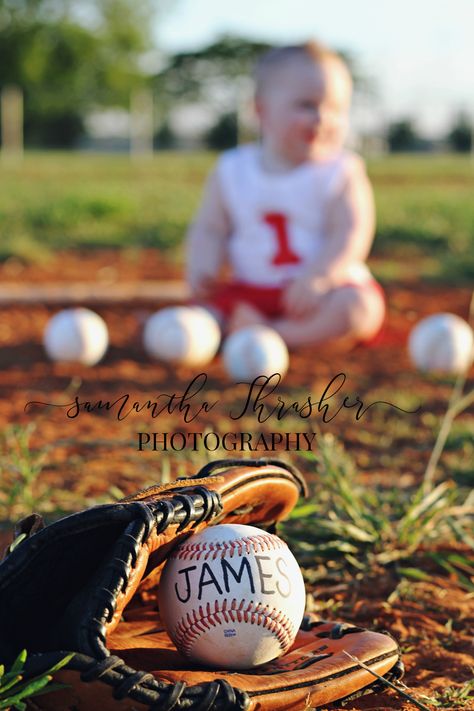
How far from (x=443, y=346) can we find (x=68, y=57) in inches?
1977

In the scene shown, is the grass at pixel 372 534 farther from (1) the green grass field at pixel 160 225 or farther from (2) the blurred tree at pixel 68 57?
(2) the blurred tree at pixel 68 57

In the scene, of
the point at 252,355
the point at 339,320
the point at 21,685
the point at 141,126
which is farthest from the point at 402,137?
the point at 21,685

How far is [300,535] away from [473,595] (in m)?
0.51

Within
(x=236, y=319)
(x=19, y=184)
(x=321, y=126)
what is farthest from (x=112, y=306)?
(x=19, y=184)

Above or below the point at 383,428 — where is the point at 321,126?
above

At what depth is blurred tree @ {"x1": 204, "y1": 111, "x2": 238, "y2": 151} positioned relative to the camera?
42894mm

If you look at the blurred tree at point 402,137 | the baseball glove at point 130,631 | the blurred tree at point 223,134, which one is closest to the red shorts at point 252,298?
the baseball glove at point 130,631

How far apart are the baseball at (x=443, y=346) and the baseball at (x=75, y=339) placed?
1513mm

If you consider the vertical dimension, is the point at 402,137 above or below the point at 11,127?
below

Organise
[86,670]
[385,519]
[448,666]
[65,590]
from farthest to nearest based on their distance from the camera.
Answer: [385,519]
[448,666]
[65,590]
[86,670]

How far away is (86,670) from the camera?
1.89 m

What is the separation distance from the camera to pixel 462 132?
4378 cm

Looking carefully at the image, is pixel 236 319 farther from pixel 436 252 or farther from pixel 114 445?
pixel 436 252
